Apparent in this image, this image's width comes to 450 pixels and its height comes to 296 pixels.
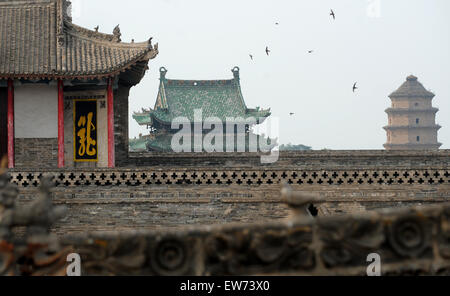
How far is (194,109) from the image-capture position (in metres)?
40.6

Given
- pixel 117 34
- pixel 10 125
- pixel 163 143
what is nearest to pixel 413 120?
pixel 163 143

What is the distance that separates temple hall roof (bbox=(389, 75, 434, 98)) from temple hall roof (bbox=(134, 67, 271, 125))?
104 feet

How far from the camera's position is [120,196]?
55.4 feet

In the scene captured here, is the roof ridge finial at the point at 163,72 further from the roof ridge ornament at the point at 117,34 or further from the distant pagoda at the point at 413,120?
the distant pagoda at the point at 413,120

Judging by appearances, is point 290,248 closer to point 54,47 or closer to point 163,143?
point 54,47

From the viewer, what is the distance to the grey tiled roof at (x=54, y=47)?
1966 cm

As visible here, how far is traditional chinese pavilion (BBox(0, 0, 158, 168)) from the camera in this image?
65.2 ft

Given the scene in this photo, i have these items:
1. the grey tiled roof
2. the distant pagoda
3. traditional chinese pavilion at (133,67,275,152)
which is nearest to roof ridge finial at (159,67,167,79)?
traditional chinese pavilion at (133,67,275,152)

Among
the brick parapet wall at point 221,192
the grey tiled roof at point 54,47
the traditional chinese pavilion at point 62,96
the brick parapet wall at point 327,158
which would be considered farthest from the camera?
the brick parapet wall at point 327,158

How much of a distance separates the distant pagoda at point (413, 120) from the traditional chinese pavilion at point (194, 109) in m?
31.3

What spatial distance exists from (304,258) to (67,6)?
17.8 metres

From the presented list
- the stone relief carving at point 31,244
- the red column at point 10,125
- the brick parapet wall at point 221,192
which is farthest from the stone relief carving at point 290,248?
the red column at point 10,125

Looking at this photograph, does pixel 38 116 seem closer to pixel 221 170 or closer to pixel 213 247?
pixel 221 170
